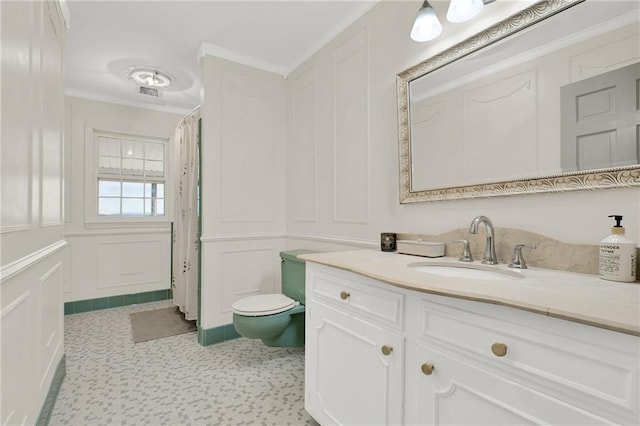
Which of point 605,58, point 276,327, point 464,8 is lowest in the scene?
point 276,327

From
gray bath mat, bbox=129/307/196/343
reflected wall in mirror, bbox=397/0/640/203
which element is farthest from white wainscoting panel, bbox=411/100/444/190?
gray bath mat, bbox=129/307/196/343

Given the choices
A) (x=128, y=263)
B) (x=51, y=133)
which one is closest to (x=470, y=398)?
(x=51, y=133)

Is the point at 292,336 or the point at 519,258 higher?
the point at 519,258

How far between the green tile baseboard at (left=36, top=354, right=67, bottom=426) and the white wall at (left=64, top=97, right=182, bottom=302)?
5.69ft

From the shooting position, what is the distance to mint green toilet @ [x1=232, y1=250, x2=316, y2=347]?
6.70 feet

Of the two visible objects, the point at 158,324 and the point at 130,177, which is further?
the point at 130,177

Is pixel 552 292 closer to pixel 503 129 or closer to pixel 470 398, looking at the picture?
pixel 470 398

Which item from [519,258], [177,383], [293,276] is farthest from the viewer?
[293,276]

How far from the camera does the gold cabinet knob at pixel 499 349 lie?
0.78 m

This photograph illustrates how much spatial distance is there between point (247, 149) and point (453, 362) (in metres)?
2.49

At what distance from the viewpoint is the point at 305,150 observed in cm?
279

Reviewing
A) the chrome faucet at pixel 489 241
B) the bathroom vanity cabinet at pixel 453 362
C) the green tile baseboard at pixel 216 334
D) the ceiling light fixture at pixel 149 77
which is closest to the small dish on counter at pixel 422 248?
the chrome faucet at pixel 489 241

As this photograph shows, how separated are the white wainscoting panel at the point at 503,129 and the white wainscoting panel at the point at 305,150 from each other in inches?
55.0

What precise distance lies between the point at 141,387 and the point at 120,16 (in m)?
2.69
